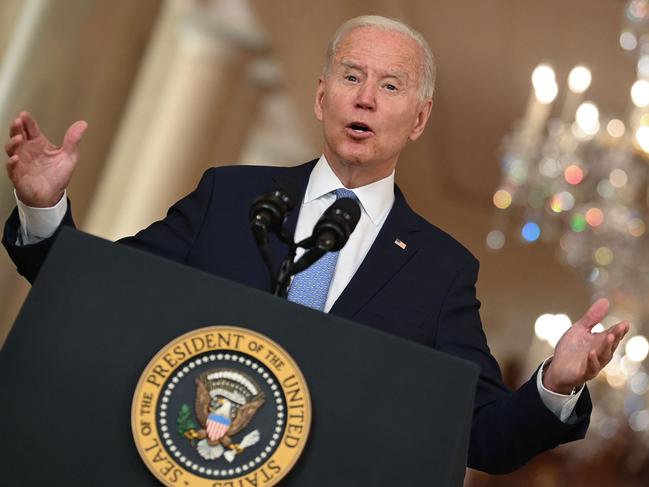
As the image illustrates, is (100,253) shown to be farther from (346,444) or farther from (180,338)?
(346,444)

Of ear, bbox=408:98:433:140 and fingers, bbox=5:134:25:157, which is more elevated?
ear, bbox=408:98:433:140

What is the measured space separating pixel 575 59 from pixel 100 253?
921 cm

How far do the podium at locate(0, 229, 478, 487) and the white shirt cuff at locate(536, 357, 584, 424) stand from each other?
470 mm

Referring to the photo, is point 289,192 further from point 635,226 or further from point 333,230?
point 635,226

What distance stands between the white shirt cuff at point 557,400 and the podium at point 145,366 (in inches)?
18.5

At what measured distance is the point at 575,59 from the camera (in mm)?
10297

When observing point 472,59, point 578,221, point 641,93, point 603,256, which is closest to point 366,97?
point 641,93

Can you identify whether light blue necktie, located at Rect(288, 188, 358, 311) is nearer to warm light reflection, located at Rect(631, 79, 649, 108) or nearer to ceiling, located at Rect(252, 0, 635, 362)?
warm light reflection, located at Rect(631, 79, 649, 108)

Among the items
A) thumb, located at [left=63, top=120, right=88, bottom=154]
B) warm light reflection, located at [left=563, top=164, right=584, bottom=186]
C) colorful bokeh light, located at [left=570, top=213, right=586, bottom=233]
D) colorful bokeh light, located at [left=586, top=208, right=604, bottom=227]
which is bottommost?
thumb, located at [left=63, top=120, right=88, bottom=154]

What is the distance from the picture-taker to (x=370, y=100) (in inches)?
93.7

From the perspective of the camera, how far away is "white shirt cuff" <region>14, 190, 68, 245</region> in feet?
6.84

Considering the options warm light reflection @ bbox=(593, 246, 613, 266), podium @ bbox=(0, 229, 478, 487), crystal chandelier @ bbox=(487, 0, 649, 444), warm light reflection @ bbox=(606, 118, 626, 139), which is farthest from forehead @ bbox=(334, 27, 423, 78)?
warm light reflection @ bbox=(593, 246, 613, 266)

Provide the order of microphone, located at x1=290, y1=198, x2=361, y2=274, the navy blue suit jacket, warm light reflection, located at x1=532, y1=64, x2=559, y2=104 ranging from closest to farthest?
1. microphone, located at x1=290, y1=198, x2=361, y2=274
2. the navy blue suit jacket
3. warm light reflection, located at x1=532, y1=64, x2=559, y2=104

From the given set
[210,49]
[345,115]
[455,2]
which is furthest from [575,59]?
[345,115]
